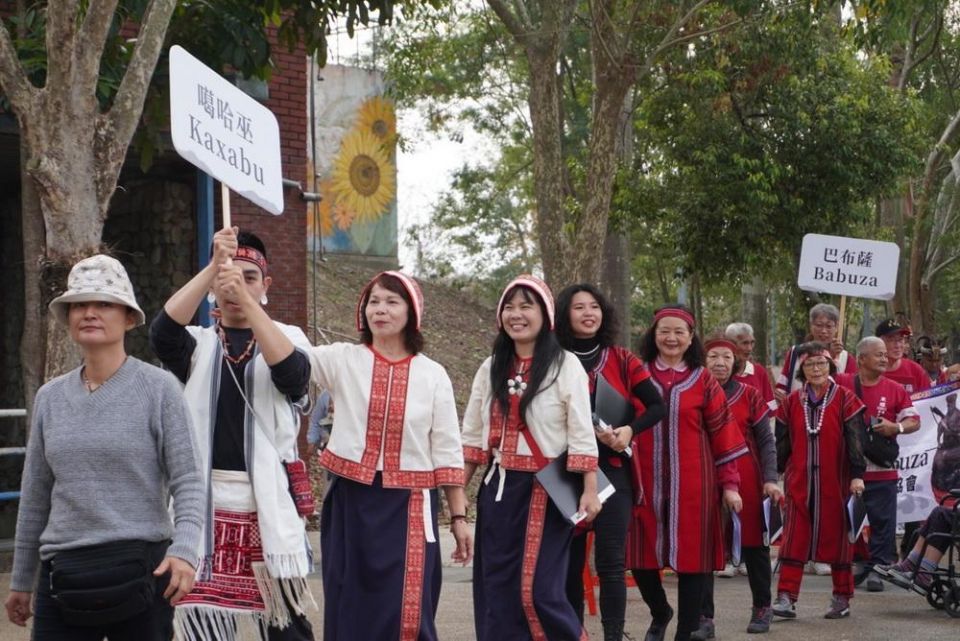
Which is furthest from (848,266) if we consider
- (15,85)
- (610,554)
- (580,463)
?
(15,85)

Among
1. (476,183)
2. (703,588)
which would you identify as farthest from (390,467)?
(476,183)

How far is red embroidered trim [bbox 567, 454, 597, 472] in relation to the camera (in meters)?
6.62

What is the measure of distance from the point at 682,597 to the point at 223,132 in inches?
146

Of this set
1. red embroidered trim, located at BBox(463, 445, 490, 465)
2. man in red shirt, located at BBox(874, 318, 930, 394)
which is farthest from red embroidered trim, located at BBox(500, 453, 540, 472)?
man in red shirt, located at BBox(874, 318, 930, 394)

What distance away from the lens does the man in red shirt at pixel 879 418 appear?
10289 millimetres

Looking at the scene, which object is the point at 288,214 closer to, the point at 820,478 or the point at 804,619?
the point at 820,478

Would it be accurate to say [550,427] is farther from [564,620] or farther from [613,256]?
[613,256]

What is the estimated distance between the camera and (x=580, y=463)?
6621 millimetres

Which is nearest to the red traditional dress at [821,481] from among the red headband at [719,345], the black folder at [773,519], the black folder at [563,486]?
the black folder at [773,519]

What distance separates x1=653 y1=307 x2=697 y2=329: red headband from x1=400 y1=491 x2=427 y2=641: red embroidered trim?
258cm

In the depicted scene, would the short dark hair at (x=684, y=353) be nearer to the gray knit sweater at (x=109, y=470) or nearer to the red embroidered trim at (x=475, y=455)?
the red embroidered trim at (x=475, y=455)

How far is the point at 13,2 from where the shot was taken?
37.2 ft

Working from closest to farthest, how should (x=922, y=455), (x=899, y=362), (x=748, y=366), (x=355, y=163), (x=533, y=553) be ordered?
(x=533, y=553), (x=748, y=366), (x=922, y=455), (x=899, y=362), (x=355, y=163)

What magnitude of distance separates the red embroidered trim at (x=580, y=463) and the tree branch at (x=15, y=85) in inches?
119
